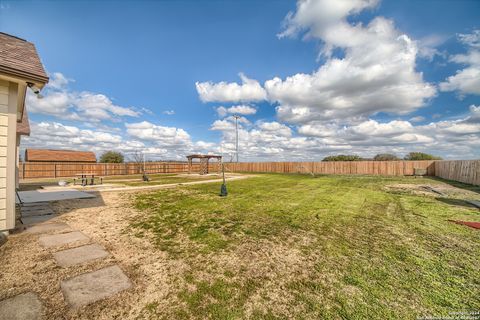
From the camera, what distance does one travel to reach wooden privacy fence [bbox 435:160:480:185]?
12.7 meters

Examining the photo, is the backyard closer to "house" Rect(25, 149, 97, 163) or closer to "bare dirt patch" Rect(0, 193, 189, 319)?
"bare dirt patch" Rect(0, 193, 189, 319)

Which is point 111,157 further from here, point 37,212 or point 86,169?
point 37,212

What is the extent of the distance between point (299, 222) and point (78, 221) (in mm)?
5148

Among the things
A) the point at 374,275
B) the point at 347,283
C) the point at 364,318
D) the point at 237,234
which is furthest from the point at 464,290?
the point at 237,234

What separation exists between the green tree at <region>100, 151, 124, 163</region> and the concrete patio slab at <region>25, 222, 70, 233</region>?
39.7 meters

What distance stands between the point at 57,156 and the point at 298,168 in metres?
33.0

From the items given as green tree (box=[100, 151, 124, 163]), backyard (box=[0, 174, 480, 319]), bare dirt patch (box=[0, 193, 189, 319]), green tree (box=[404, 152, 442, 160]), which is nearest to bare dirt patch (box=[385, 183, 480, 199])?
backyard (box=[0, 174, 480, 319])

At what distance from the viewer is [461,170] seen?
1488 cm

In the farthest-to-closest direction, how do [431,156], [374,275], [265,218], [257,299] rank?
[431,156] → [265,218] → [374,275] → [257,299]

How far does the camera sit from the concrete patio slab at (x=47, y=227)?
394 centimetres

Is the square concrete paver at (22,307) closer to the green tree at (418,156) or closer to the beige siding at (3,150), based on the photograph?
the beige siding at (3,150)

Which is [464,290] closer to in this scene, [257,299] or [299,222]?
[257,299]

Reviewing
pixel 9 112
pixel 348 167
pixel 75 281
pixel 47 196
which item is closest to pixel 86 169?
pixel 47 196

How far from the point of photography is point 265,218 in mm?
5004
